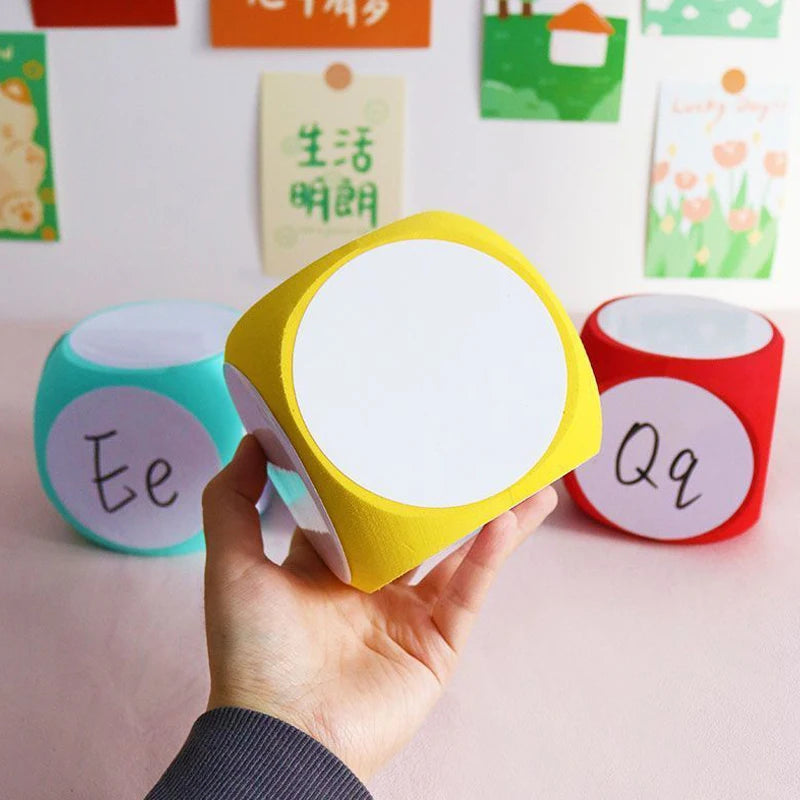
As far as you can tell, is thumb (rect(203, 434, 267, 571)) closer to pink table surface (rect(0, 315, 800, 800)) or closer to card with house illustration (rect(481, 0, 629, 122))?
pink table surface (rect(0, 315, 800, 800))

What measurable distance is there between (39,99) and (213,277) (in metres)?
0.24

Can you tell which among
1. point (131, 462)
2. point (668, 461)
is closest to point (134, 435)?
point (131, 462)

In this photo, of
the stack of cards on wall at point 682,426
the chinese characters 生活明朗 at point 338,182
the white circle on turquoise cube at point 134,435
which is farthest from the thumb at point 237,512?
the chinese characters 生活明朗 at point 338,182

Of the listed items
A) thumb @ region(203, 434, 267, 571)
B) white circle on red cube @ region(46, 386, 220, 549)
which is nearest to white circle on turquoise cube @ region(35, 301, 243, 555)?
white circle on red cube @ region(46, 386, 220, 549)

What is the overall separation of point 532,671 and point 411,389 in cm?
21

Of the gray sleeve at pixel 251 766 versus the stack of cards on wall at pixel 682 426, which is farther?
the stack of cards on wall at pixel 682 426

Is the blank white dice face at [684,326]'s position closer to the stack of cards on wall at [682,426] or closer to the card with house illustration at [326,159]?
the stack of cards on wall at [682,426]

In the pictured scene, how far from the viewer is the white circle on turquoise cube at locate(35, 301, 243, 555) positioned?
71 cm

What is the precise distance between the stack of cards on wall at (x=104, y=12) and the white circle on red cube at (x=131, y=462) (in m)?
0.44

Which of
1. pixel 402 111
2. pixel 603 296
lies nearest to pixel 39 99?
pixel 402 111

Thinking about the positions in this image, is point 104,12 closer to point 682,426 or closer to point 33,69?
point 33,69

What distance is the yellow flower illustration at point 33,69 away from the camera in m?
1.00

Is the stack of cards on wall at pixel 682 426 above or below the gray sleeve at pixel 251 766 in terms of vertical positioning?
above

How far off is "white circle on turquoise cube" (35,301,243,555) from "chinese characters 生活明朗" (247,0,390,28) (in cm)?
39
